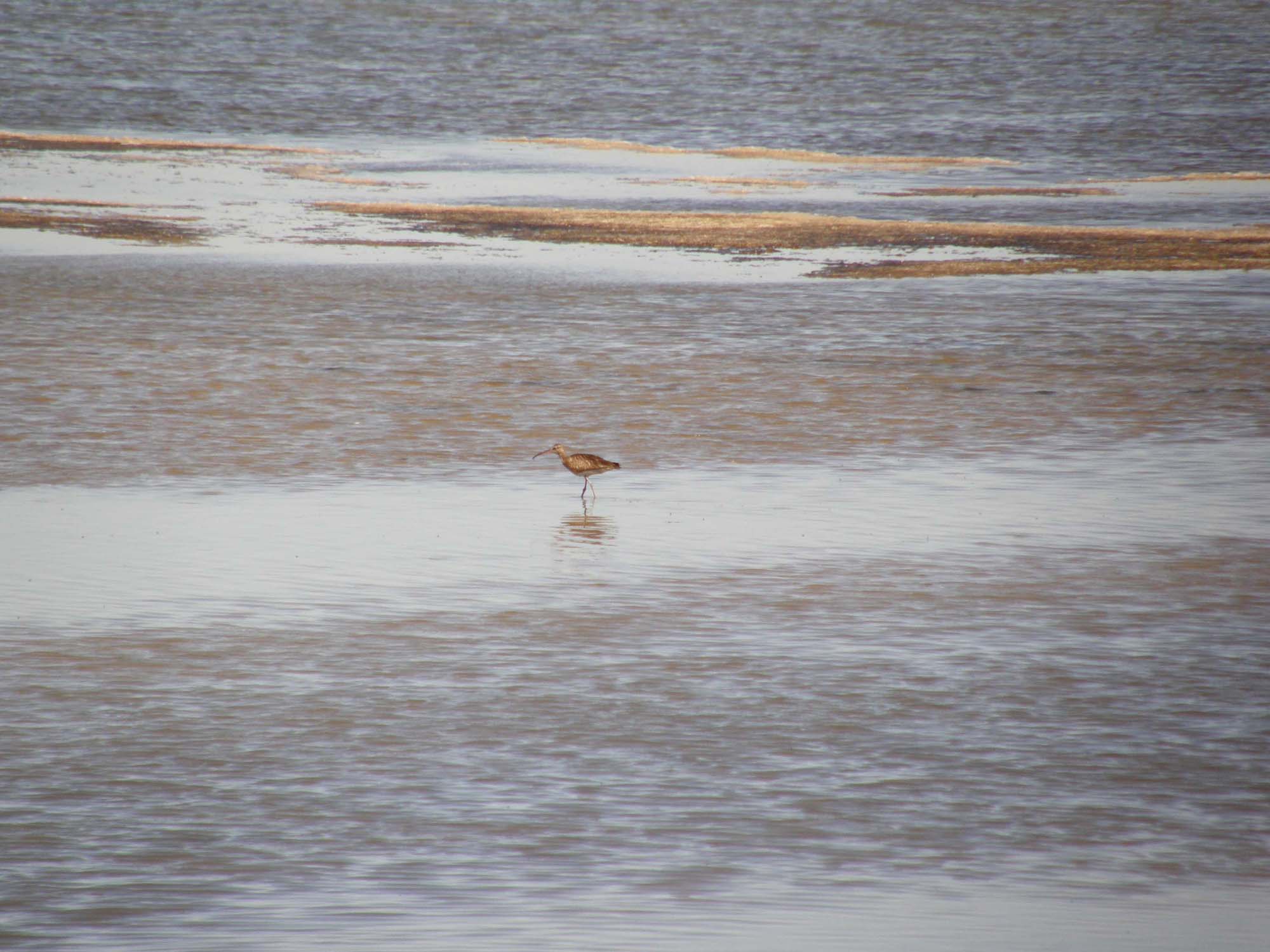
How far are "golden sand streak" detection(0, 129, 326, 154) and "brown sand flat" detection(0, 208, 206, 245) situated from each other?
8917mm

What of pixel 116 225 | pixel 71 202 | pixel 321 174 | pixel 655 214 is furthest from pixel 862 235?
pixel 321 174

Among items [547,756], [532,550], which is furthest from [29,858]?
[532,550]

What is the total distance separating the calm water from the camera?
5.03 m

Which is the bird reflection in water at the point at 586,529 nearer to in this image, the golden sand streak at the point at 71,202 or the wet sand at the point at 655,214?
the wet sand at the point at 655,214

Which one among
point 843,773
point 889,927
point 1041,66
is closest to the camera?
point 889,927

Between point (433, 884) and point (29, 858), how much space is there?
39.0 inches

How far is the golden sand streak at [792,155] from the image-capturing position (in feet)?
99.7

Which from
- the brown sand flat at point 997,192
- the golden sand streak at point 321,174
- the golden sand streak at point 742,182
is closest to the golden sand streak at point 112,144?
the golden sand streak at point 321,174

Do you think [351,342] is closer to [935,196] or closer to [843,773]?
[843,773]

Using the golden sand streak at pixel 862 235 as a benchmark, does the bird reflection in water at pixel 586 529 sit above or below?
below

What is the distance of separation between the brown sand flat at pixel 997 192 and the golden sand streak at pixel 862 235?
287cm

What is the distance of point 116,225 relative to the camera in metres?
21.5

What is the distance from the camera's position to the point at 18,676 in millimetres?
6656

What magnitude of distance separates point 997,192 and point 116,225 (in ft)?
35.5
